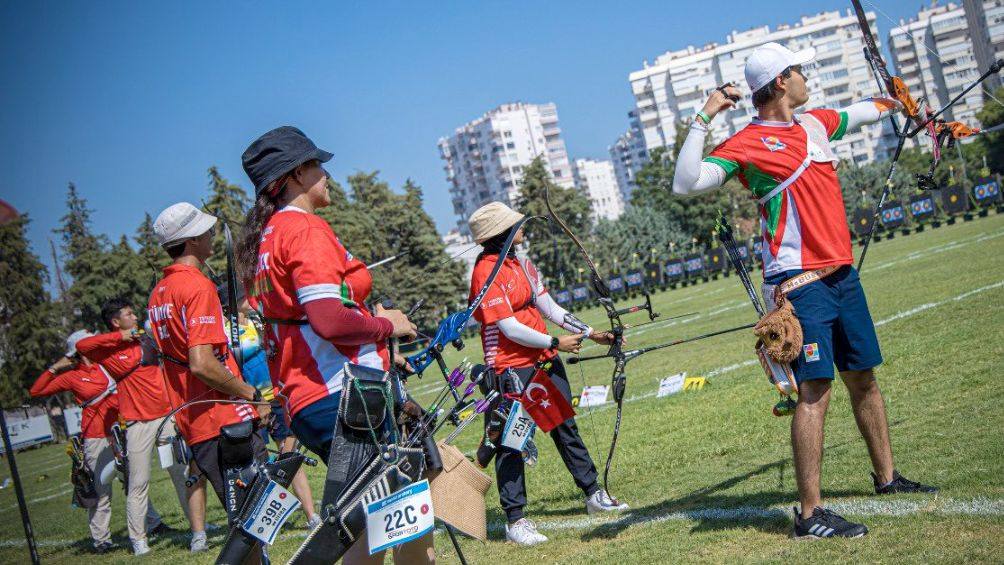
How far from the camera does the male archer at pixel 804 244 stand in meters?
4.74

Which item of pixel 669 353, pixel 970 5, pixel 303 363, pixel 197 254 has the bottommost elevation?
pixel 669 353

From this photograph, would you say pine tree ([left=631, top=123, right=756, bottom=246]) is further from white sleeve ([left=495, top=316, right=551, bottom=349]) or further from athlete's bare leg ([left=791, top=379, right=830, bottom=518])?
athlete's bare leg ([left=791, top=379, right=830, bottom=518])

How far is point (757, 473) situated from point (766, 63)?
2.88 m

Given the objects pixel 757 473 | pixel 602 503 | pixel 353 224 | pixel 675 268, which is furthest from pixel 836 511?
pixel 353 224

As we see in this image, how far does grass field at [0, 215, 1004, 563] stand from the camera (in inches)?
180

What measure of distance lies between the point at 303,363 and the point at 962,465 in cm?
379

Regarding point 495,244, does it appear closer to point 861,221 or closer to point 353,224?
point 861,221

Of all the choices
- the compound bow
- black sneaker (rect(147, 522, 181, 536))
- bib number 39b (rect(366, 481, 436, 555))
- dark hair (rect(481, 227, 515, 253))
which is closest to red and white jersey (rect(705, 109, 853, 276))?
the compound bow

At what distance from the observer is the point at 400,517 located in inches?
148

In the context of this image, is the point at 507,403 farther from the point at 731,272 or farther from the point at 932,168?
the point at 731,272

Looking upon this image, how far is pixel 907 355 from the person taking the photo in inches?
373

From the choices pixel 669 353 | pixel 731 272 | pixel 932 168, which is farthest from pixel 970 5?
pixel 932 168

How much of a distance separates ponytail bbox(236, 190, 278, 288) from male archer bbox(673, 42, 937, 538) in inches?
84.3

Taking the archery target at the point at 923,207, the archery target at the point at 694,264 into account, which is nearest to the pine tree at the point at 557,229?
the archery target at the point at 694,264
